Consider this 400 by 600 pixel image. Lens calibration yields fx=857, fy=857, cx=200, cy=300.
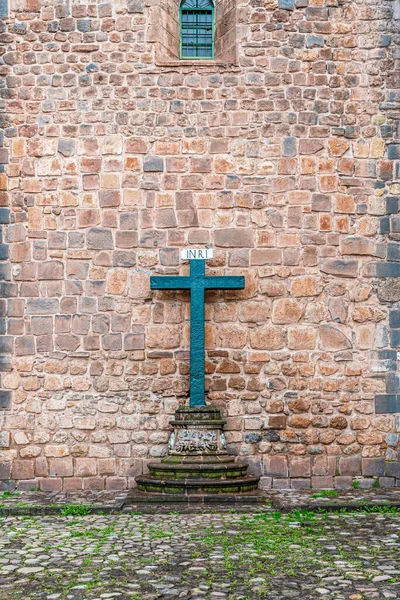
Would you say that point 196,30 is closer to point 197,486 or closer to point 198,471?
point 198,471

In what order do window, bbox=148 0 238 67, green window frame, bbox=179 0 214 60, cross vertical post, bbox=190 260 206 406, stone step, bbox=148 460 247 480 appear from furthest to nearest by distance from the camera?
1. green window frame, bbox=179 0 214 60
2. window, bbox=148 0 238 67
3. cross vertical post, bbox=190 260 206 406
4. stone step, bbox=148 460 247 480

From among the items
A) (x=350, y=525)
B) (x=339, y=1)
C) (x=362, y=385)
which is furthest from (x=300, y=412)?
(x=339, y=1)

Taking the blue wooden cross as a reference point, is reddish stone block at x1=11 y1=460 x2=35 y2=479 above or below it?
below

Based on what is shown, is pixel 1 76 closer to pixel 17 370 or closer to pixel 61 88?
pixel 61 88

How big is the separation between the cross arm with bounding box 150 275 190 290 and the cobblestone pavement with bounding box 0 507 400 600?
2.51 m

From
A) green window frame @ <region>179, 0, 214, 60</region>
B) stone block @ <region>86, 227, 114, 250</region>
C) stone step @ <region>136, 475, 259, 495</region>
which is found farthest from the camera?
green window frame @ <region>179, 0, 214, 60</region>

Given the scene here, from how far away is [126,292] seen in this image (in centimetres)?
957

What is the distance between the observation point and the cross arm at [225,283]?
931 cm

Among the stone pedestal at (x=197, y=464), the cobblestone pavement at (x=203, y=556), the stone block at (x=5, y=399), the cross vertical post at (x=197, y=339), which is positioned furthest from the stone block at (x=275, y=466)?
the stone block at (x=5, y=399)

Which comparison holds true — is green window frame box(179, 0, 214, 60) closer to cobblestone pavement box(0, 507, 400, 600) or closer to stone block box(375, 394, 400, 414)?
stone block box(375, 394, 400, 414)

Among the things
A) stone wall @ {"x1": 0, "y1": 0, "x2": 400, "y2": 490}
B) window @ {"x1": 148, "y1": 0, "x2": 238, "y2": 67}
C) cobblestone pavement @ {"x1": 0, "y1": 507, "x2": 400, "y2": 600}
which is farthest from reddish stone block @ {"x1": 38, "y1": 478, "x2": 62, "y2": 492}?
window @ {"x1": 148, "y1": 0, "x2": 238, "y2": 67}

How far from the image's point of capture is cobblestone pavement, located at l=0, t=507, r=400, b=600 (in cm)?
528

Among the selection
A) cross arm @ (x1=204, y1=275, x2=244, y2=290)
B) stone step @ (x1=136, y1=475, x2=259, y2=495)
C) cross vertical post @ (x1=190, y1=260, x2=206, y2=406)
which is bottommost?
stone step @ (x1=136, y1=475, x2=259, y2=495)

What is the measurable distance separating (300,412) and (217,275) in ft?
5.82
